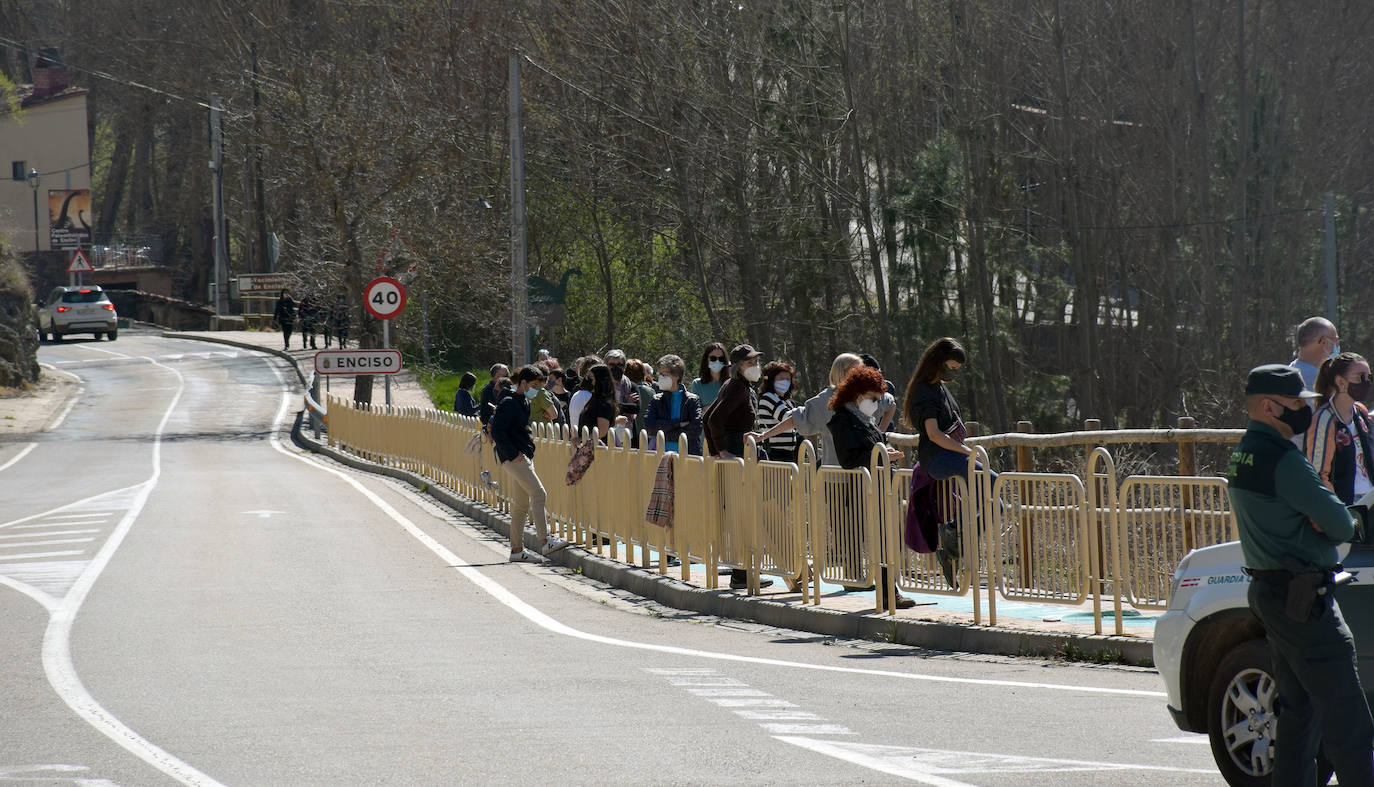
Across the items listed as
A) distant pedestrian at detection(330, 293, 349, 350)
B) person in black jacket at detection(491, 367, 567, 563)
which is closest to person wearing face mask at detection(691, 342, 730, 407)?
person in black jacket at detection(491, 367, 567, 563)

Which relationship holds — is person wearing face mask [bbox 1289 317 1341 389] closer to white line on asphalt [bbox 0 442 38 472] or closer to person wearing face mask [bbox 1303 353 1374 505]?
person wearing face mask [bbox 1303 353 1374 505]

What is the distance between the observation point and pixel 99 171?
97000mm

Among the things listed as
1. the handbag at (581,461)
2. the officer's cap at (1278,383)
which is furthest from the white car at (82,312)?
the officer's cap at (1278,383)

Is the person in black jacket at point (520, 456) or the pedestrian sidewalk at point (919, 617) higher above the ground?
the person in black jacket at point (520, 456)

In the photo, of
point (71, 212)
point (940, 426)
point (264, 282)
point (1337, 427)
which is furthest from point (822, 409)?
point (71, 212)

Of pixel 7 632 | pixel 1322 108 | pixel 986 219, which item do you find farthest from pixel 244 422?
pixel 7 632

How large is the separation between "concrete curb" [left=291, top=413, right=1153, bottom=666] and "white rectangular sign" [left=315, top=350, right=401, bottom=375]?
1474 centimetres

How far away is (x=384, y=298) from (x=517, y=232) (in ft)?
12.3

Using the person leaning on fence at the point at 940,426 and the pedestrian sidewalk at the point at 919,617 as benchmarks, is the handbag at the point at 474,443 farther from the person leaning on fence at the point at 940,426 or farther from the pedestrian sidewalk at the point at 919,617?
the person leaning on fence at the point at 940,426

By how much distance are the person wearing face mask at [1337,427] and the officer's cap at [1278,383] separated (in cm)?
334

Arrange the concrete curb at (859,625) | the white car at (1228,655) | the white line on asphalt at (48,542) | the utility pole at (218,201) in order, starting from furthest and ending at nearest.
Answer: the utility pole at (218,201) < the white line on asphalt at (48,542) < the concrete curb at (859,625) < the white car at (1228,655)

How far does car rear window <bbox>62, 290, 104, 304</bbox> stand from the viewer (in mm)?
66062

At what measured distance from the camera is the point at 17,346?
51.3 metres

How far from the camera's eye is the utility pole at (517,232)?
2602 cm
